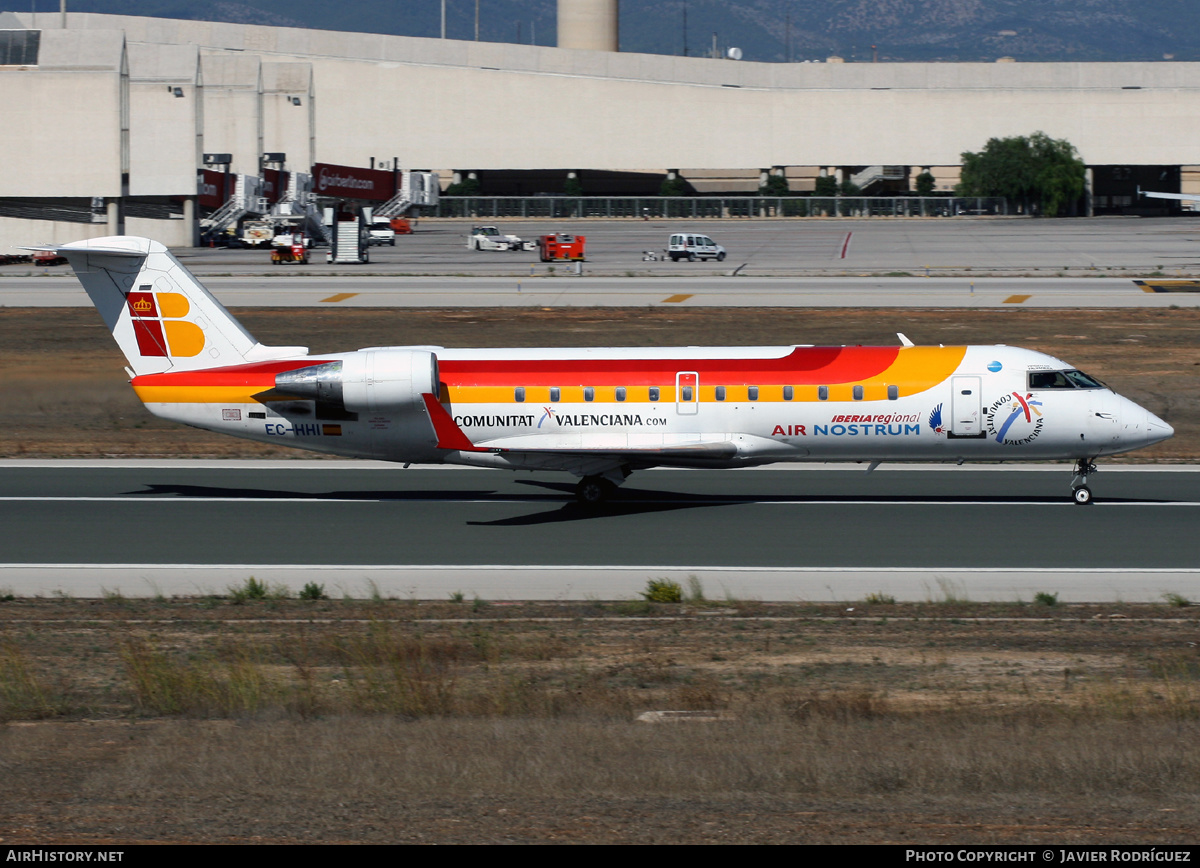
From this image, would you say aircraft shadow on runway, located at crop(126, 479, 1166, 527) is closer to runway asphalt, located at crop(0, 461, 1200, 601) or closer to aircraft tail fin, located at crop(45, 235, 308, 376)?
runway asphalt, located at crop(0, 461, 1200, 601)

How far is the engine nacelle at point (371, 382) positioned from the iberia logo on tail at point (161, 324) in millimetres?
2533

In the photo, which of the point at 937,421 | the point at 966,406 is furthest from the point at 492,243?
the point at 966,406

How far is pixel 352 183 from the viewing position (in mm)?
125688

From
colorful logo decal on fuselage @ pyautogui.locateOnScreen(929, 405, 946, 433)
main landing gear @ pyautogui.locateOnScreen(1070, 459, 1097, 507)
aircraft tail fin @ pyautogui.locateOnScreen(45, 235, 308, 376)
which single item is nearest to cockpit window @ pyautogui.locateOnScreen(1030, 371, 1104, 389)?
main landing gear @ pyautogui.locateOnScreen(1070, 459, 1097, 507)

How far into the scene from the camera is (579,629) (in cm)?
1888

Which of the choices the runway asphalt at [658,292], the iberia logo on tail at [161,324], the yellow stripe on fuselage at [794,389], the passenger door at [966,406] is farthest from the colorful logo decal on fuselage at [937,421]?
the runway asphalt at [658,292]

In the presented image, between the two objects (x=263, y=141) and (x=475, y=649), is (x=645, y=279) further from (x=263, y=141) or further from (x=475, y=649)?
(x=263, y=141)

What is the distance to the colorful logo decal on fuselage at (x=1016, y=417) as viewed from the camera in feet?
87.5

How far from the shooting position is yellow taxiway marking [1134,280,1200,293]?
6175 cm

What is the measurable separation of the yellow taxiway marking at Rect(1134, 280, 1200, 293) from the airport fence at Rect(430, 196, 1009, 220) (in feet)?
248

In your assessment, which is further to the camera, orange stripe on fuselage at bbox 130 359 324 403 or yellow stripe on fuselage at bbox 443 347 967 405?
orange stripe on fuselage at bbox 130 359 324 403

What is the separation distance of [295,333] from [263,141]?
80.8 metres

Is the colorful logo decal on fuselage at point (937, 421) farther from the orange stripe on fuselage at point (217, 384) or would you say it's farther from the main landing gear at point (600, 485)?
the orange stripe on fuselage at point (217, 384)

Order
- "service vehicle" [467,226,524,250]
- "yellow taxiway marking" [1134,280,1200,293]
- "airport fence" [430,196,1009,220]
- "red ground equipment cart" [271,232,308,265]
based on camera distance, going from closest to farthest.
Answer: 1. "yellow taxiway marking" [1134,280,1200,293]
2. "red ground equipment cart" [271,232,308,265]
3. "service vehicle" [467,226,524,250]
4. "airport fence" [430,196,1009,220]
